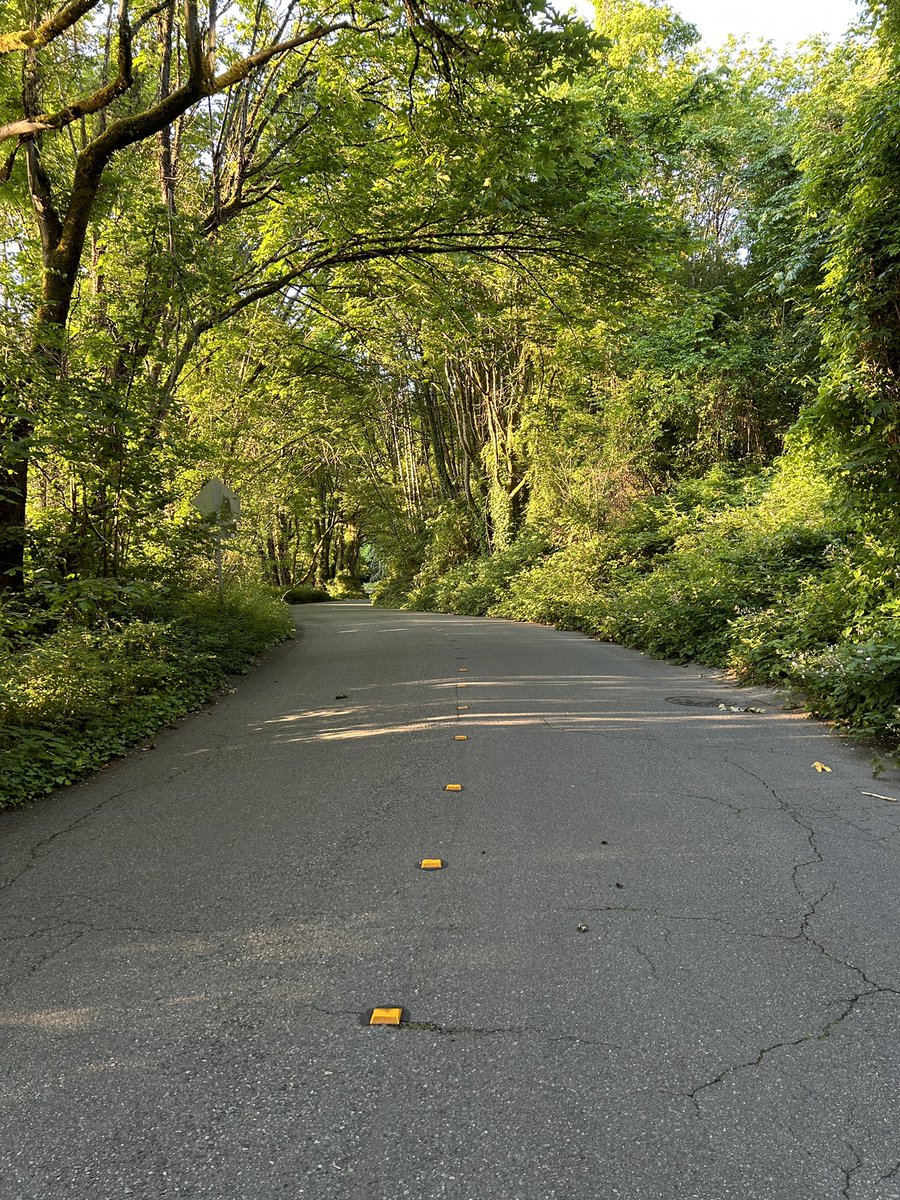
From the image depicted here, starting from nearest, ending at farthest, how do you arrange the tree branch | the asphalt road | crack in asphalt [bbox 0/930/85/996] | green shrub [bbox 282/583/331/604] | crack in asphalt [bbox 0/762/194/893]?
the asphalt road → crack in asphalt [bbox 0/930/85/996] → crack in asphalt [bbox 0/762/194/893] → the tree branch → green shrub [bbox 282/583/331/604]

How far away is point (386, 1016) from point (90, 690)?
5.03 m

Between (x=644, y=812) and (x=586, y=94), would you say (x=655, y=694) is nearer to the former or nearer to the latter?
(x=644, y=812)

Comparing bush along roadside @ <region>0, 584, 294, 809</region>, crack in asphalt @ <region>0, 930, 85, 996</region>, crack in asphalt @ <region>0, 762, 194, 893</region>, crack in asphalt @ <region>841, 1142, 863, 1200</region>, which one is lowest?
crack in asphalt @ <region>0, 762, 194, 893</region>

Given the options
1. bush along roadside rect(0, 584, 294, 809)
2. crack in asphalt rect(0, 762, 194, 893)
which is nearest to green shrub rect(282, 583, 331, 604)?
bush along roadside rect(0, 584, 294, 809)

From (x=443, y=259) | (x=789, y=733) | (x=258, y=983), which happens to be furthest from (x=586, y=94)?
(x=258, y=983)

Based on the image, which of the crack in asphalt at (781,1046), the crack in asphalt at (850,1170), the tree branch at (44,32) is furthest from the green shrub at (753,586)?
the tree branch at (44,32)

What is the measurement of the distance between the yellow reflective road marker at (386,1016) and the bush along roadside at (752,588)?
16.0 ft

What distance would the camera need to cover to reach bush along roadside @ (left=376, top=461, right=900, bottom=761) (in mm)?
6496

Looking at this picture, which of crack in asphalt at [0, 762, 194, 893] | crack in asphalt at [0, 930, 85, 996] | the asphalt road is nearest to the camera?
the asphalt road

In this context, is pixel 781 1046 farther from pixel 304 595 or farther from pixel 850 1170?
pixel 304 595

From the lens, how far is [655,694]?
8.35 meters

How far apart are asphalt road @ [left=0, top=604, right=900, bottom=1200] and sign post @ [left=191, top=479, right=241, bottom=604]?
5.54m

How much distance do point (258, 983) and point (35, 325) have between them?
6.61 meters

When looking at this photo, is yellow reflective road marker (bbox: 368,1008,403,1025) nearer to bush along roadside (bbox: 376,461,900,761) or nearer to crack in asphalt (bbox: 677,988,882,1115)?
crack in asphalt (bbox: 677,988,882,1115)
